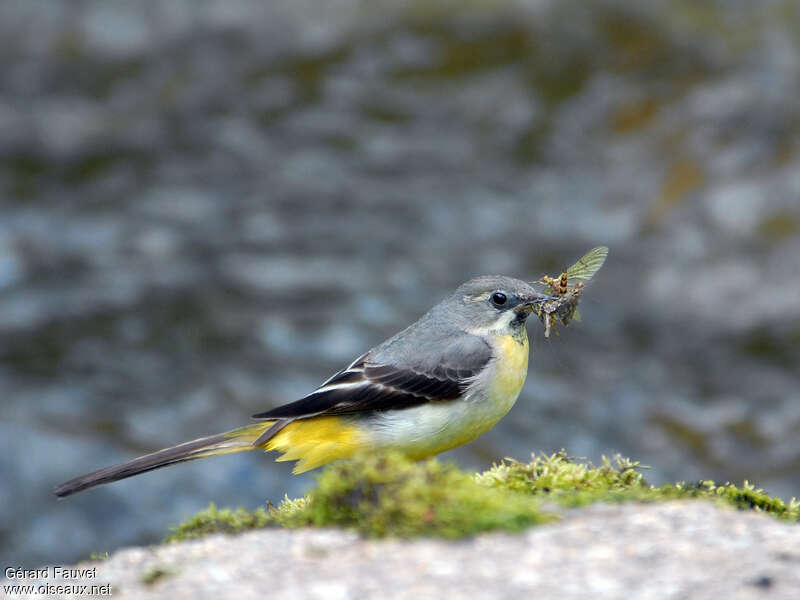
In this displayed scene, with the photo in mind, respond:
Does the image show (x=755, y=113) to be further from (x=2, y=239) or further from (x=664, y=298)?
(x=2, y=239)

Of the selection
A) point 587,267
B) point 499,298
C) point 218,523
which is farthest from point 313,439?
point 587,267

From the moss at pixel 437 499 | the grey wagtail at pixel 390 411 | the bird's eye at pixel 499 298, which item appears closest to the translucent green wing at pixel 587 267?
the bird's eye at pixel 499 298

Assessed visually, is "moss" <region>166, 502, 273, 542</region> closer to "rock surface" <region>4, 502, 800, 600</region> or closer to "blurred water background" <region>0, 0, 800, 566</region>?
"rock surface" <region>4, 502, 800, 600</region>

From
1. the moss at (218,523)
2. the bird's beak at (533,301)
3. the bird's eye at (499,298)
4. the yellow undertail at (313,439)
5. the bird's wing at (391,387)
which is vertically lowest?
the moss at (218,523)

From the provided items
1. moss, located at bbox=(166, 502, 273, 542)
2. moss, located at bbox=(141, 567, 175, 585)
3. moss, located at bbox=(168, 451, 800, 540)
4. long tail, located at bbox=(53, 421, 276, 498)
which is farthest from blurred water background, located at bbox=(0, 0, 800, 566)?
moss, located at bbox=(141, 567, 175, 585)

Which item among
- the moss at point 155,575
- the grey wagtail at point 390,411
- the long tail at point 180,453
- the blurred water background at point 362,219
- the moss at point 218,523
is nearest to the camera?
the moss at point 155,575

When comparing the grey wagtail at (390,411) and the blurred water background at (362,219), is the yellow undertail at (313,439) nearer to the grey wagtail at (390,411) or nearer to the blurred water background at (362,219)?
the grey wagtail at (390,411)

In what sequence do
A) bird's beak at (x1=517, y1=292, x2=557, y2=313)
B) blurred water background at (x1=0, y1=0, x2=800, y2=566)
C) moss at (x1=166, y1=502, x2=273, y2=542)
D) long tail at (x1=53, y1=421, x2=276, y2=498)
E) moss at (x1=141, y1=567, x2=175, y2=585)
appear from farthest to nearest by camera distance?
blurred water background at (x1=0, y1=0, x2=800, y2=566), bird's beak at (x1=517, y1=292, x2=557, y2=313), long tail at (x1=53, y1=421, x2=276, y2=498), moss at (x1=166, y1=502, x2=273, y2=542), moss at (x1=141, y1=567, x2=175, y2=585)

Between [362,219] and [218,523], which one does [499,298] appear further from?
[362,219]

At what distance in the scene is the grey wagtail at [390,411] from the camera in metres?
6.83

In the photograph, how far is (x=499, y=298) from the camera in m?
7.67

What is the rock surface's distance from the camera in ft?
14.7

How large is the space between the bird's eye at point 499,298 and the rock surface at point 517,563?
A: 2.49m

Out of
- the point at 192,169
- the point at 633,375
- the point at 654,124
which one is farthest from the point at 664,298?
the point at 192,169
